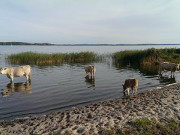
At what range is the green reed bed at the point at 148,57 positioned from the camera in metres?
31.0

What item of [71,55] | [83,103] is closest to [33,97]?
[83,103]

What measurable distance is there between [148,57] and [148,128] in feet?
89.4

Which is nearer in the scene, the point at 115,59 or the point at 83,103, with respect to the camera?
the point at 83,103

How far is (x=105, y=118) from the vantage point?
667 cm

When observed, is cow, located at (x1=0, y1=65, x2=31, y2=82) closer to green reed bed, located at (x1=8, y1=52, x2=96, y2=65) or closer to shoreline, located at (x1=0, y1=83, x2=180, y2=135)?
shoreline, located at (x1=0, y1=83, x2=180, y2=135)

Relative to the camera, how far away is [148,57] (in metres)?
31.0

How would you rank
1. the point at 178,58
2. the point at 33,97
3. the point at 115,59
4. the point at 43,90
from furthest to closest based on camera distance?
1. the point at 115,59
2. the point at 178,58
3. the point at 43,90
4. the point at 33,97

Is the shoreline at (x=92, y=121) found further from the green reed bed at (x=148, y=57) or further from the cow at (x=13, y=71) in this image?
the green reed bed at (x=148, y=57)

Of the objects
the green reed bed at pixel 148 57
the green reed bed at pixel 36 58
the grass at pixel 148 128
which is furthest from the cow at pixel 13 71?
the green reed bed at pixel 148 57

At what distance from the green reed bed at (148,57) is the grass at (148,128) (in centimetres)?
2593

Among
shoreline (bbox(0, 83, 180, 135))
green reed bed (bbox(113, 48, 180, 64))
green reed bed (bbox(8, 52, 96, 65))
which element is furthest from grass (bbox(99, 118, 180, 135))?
green reed bed (bbox(8, 52, 96, 65))

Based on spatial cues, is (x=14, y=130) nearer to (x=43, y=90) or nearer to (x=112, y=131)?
(x=112, y=131)

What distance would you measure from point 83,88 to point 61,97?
2.80 metres

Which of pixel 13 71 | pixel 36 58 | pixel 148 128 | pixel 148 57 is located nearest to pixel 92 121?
pixel 148 128
